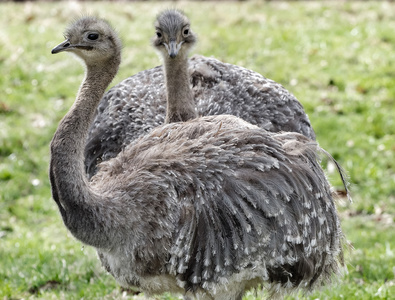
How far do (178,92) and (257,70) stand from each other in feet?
19.7

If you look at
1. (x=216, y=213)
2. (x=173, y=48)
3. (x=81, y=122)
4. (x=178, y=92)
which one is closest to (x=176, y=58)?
(x=173, y=48)

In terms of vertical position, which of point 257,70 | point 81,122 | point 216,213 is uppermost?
point 257,70

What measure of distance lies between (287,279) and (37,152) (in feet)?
20.7

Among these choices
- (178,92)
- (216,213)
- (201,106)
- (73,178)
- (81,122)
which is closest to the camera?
(73,178)

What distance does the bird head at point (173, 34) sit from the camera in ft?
21.9

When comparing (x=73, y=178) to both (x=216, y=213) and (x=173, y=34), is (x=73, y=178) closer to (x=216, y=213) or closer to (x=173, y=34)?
(x=216, y=213)

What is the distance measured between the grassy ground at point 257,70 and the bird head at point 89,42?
1237 mm

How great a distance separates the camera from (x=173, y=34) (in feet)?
21.9

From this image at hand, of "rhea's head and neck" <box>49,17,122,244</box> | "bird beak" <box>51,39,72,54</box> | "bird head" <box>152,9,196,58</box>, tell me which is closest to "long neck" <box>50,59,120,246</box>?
"rhea's head and neck" <box>49,17,122,244</box>

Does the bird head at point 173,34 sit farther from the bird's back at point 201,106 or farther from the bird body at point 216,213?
the bird body at point 216,213

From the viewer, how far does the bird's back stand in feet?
21.1

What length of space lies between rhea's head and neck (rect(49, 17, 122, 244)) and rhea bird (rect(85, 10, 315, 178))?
4.54 ft

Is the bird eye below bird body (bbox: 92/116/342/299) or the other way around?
the other way around

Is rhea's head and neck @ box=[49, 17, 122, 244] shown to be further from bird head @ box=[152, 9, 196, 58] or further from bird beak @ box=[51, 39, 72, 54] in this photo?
bird head @ box=[152, 9, 196, 58]
